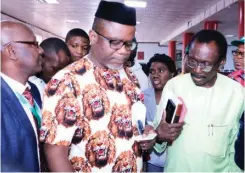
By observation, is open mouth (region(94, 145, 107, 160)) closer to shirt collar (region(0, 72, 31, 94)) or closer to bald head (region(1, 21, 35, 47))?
shirt collar (region(0, 72, 31, 94))

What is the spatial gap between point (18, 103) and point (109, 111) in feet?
1.48

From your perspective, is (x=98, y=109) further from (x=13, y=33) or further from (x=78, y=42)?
(x=78, y=42)

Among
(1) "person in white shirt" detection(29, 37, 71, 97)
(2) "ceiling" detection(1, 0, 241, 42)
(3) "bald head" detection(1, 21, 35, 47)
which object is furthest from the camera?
(2) "ceiling" detection(1, 0, 241, 42)

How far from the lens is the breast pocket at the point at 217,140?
5.17 feet

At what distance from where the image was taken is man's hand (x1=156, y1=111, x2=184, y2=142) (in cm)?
158

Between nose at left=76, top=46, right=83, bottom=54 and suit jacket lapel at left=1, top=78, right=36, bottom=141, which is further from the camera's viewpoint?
nose at left=76, top=46, right=83, bottom=54

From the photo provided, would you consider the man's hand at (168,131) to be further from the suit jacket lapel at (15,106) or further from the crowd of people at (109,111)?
the suit jacket lapel at (15,106)

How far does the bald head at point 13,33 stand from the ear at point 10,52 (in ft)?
0.10

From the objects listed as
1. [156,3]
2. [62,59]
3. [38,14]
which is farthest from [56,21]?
[62,59]

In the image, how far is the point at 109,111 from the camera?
4.40 ft

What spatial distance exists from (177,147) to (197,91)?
0.34 meters

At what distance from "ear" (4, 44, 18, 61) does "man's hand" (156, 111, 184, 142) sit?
880 millimetres

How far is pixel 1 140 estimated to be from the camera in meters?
1.24

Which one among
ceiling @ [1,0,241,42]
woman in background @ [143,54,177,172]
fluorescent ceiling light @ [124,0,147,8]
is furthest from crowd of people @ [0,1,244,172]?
ceiling @ [1,0,241,42]
